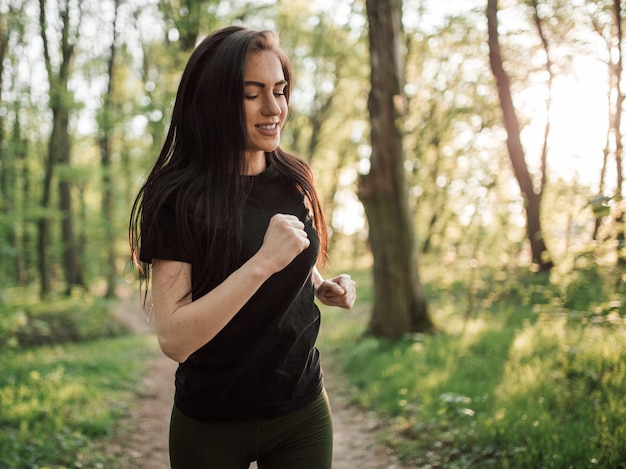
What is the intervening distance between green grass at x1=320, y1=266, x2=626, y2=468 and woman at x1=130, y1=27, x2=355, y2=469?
95.9 inches

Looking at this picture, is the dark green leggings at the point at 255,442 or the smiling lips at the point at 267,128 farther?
the smiling lips at the point at 267,128

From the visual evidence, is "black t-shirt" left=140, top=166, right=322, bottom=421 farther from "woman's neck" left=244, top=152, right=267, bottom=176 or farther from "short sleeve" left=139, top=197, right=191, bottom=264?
"woman's neck" left=244, top=152, right=267, bottom=176

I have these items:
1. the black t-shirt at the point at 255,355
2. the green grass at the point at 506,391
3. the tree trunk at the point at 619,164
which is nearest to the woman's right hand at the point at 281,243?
the black t-shirt at the point at 255,355

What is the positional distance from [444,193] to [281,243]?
15.4 metres

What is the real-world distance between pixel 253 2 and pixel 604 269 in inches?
594

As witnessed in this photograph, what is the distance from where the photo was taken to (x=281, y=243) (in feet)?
5.21

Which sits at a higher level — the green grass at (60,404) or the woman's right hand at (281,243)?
the woman's right hand at (281,243)

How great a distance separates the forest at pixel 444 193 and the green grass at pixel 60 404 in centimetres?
12

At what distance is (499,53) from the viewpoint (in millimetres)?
11289

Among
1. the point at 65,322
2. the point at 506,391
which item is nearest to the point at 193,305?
the point at 506,391

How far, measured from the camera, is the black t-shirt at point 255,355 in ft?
5.68

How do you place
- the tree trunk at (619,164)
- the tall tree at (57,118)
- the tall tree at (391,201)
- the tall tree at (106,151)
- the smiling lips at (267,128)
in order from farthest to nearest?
the tall tree at (57,118) < the tall tree at (106,151) < the tall tree at (391,201) < the tree trunk at (619,164) < the smiling lips at (267,128)

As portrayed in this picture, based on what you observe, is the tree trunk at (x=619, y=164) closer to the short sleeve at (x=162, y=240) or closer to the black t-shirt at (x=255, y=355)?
the black t-shirt at (x=255, y=355)

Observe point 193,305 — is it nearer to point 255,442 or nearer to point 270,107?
point 255,442
